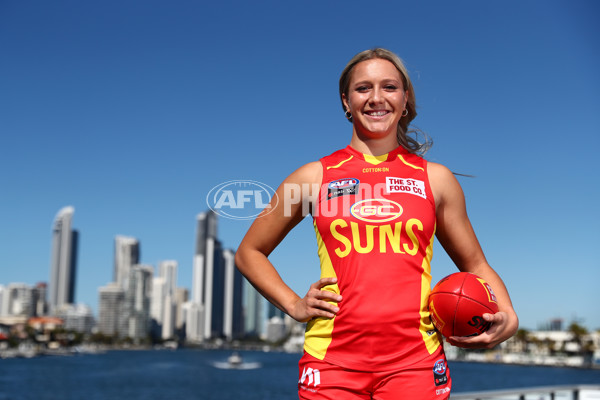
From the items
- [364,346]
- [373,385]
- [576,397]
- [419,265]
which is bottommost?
[576,397]

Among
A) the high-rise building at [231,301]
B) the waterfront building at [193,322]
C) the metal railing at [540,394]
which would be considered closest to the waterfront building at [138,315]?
the waterfront building at [193,322]

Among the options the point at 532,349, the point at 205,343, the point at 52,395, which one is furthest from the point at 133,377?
the point at 205,343

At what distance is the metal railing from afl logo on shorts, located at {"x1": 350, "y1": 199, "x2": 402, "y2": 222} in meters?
4.07

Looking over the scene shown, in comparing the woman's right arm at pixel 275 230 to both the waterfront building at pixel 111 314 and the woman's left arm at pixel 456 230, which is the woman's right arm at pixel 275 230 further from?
the waterfront building at pixel 111 314

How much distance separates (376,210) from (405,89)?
2.17 feet

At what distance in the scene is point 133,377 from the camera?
84.1m

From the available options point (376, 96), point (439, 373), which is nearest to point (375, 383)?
point (439, 373)

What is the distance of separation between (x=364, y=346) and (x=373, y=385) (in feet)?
0.49

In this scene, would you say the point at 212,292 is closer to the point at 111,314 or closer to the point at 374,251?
the point at 111,314

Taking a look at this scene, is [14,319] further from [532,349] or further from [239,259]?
[239,259]

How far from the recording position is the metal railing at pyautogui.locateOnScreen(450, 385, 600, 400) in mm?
6405

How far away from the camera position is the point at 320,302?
2.26 meters

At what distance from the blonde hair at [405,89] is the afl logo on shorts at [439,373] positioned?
→ 0.99 meters

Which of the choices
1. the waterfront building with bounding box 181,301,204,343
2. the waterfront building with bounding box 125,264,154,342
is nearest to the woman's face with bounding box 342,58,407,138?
the waterfront building with bounding box 181,301,204,343
